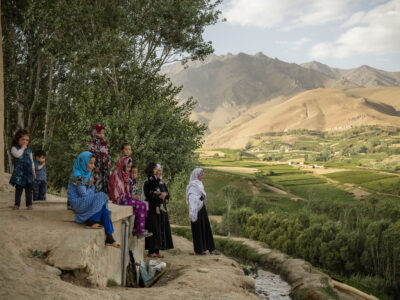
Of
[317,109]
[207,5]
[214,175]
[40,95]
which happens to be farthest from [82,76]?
[317,109]

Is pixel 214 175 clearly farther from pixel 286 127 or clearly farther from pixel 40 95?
pixel 286 127

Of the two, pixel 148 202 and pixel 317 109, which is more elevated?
pixel 317 109

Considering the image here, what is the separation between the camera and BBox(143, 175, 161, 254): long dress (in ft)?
27.2

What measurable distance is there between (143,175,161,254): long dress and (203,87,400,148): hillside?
157919mm

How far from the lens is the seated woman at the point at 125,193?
23.7 ft

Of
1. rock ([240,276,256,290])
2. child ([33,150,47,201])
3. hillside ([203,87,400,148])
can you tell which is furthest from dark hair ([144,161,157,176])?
hillside ([203,87,400,148])

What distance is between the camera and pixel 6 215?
5910mm

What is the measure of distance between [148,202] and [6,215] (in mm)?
3284

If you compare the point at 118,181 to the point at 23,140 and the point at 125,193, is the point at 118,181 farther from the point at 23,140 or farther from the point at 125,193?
the point at 23,140

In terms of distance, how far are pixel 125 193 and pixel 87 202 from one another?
74.2 inches

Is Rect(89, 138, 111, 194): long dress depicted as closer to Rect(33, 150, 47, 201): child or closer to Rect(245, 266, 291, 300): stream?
Rect(33, 150, 47, 201): child

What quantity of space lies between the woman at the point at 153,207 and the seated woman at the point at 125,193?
0.80 meters

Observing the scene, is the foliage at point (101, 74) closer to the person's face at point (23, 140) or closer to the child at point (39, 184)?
the child at point (39, 184)

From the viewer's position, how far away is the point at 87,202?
556cm
